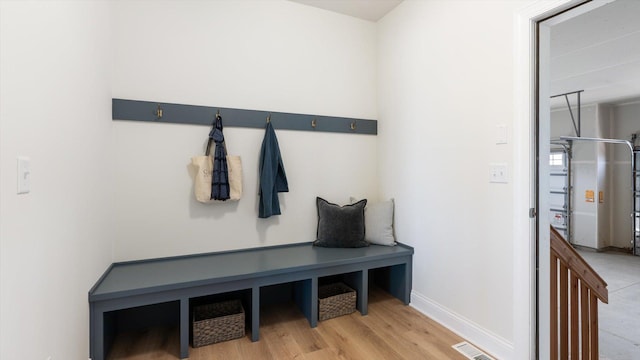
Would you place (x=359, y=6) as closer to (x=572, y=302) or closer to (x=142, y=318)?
(x=572, y=302)

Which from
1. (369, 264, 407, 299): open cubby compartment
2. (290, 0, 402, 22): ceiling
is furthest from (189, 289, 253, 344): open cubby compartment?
(290, 0, 402, 22): ceiling

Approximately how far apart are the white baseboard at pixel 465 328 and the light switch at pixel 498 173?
998 mm

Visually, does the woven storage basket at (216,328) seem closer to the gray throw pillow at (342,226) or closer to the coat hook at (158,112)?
the gray throw pillow at (342,226)

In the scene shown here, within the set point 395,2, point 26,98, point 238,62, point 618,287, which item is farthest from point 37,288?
point 618,287

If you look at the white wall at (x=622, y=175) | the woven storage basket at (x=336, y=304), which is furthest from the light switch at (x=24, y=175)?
the white wall at (x=622, y=175)

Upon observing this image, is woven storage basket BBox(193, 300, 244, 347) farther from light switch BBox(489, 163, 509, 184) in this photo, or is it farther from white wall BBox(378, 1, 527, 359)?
light switch BBox(489, 163, 509, 184)

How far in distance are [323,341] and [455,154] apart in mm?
1656

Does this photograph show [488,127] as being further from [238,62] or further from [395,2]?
[238,62]

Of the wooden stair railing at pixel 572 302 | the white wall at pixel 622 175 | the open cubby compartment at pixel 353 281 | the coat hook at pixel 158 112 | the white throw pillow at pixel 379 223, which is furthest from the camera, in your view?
Answer: the white wall at pixel 622 175

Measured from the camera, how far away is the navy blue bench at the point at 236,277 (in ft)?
5.97

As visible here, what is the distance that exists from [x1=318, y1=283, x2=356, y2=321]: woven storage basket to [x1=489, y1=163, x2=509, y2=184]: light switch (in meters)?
1.39

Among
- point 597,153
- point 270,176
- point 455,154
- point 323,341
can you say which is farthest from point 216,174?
point 597,153

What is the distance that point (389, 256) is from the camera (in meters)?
2.56

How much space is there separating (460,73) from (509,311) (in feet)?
5.37
